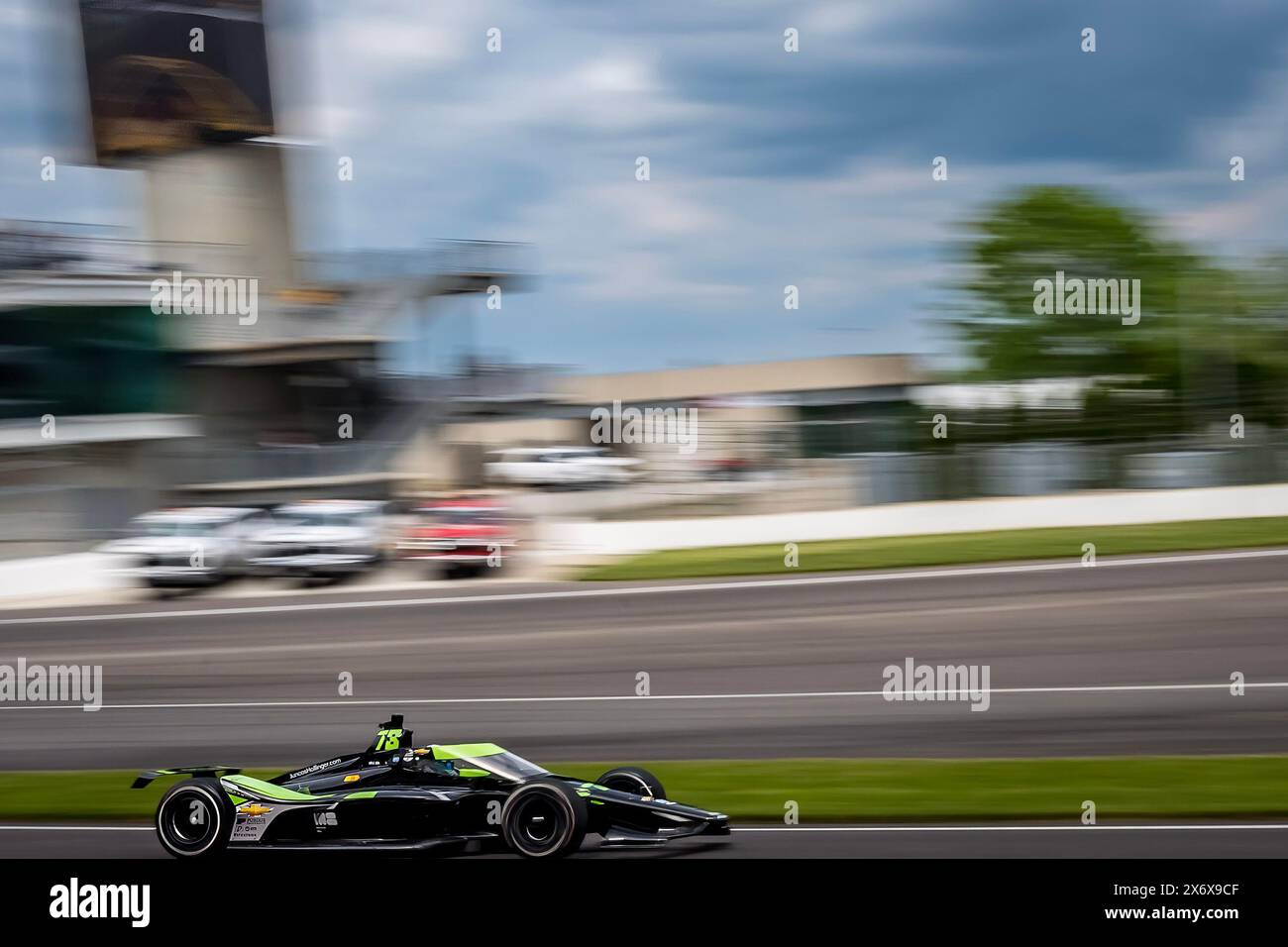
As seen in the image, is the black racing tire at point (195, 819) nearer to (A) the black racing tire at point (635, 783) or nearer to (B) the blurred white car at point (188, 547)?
(A) the black racing tire at point (635, 783)

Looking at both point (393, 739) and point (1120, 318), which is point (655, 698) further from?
point (1120, 318)

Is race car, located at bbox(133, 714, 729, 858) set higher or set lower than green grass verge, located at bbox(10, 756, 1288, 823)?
higher

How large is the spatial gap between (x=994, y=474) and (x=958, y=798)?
18967mm

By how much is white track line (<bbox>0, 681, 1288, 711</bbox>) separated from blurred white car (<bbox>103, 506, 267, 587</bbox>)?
21.9 ft

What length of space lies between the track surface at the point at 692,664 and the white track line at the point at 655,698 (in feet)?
0.30

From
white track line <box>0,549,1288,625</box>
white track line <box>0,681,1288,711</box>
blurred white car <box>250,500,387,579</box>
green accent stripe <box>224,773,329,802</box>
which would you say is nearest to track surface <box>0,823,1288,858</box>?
green accent stripe <box>224,773,329,802</box>

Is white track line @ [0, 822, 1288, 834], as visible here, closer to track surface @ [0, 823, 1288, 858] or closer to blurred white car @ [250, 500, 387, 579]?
track surface @ [0, 823, 1288, 858]

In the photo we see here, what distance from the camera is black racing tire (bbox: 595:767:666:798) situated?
23.7ft

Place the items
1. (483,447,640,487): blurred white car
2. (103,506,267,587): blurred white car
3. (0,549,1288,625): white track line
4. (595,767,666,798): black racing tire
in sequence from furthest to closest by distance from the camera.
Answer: (483,447,640,487): blurred white car
(103,506,267,587): blurred white car
(0,549,1288,625): white track line
(595,767,666,798): black racing tire

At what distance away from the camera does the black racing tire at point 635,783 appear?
7219 millimetres

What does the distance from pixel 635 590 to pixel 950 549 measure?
236 inches
